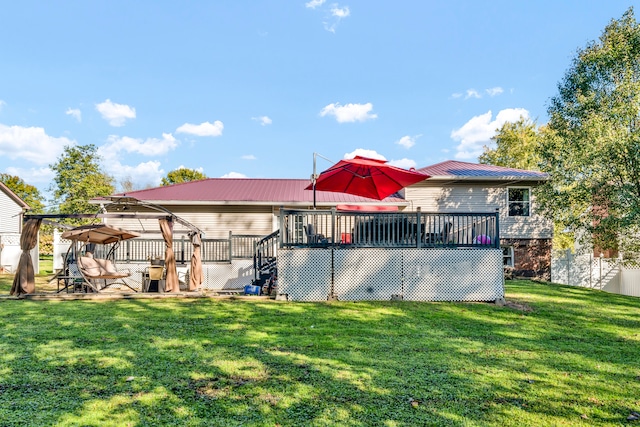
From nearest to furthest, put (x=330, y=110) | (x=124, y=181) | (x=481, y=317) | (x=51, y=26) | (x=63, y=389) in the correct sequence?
(x=63, y=389) < (x=481, y=317) < (x=51, y=26) < (x=330, y=110) < (x=124, y=181)

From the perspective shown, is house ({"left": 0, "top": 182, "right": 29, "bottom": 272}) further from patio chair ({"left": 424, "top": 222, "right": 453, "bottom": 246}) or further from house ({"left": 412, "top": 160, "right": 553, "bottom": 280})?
house ({"left": 412, "top": 160, "right": 553, "bottom": 280})

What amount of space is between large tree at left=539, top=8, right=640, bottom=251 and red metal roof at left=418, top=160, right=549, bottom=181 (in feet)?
2.16

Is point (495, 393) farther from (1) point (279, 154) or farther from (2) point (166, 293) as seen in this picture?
(1) point (279, 154)

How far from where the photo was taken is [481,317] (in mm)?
6719

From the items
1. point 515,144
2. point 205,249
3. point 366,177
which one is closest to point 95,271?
point 205,249

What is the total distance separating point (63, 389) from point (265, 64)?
2038cm

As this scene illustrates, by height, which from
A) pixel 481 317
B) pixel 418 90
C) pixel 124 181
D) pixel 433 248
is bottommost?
pixel 481 317

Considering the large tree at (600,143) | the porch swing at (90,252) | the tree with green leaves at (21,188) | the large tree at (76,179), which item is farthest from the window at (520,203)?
the tree with green leaves at (21,188)

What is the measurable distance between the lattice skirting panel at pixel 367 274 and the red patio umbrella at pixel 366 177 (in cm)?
171

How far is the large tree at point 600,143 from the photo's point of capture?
1291 cm

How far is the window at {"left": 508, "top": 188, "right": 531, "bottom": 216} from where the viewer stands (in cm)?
1617

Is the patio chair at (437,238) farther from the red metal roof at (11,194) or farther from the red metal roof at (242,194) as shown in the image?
the red metal roof at (11,194)

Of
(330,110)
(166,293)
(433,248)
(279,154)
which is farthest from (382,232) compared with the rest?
(330,110)

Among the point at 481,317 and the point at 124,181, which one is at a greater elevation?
the point at 124,181
